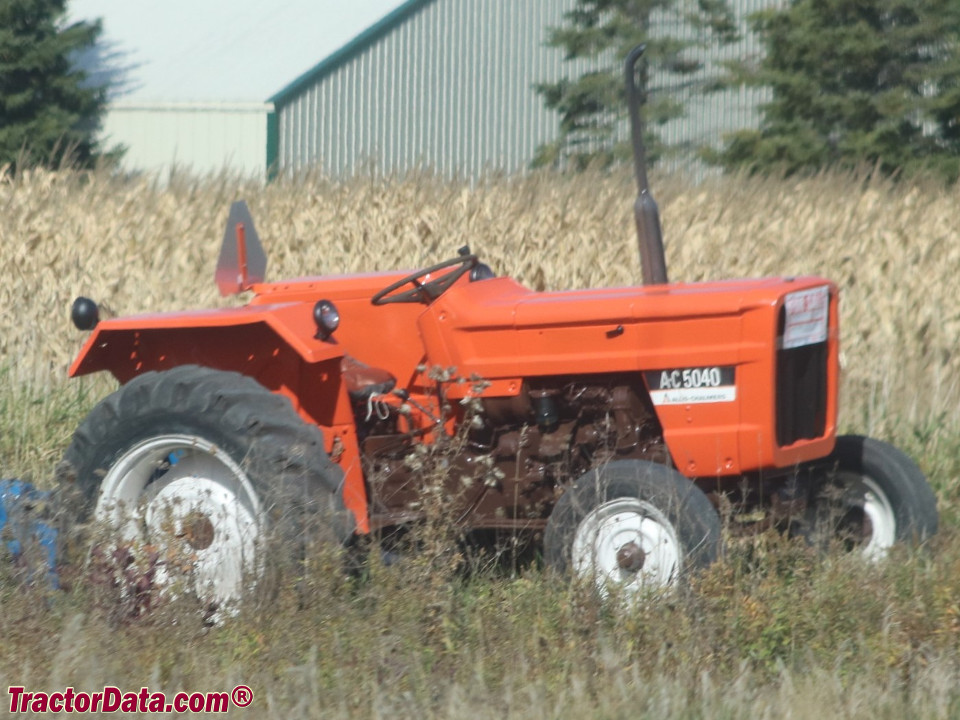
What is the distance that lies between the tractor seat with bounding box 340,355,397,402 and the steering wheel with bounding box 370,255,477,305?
0.26 meters

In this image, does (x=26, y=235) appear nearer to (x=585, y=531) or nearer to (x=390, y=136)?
(x=585, y=531)

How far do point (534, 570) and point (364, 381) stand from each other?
949mm

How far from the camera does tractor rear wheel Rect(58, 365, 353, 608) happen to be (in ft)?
14.6

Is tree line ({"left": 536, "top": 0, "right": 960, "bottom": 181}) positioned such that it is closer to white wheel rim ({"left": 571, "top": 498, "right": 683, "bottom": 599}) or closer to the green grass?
white wheel rim ({"left": 571, "top": 498, "right": 683, "bottom": 599})

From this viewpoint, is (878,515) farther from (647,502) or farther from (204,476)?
(204,476)

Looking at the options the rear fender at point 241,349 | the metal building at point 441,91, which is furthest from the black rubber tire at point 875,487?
the metal building at point 441,91

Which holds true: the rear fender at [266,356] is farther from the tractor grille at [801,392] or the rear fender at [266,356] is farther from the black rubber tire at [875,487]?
the black rubber tire at [875,487]

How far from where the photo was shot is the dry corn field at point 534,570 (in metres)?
3.82

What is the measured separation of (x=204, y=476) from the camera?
4.86 m

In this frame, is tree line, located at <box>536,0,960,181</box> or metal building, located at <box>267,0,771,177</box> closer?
tree line, located at <box>536,0,960,181</box>

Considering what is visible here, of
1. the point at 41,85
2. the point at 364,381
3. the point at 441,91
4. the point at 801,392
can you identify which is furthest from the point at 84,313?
the point at 441,91

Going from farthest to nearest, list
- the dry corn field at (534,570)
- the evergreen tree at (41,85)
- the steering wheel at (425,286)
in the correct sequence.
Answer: the evergreen tree at (41,85), the steering wheel at (425,286), the dry corn field at (534,570)

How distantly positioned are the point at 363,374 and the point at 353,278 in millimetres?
469

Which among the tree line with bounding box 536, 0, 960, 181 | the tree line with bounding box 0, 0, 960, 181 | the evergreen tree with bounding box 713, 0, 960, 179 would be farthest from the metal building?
the evergreen tree with bounding box 713, 0, 960, 179
